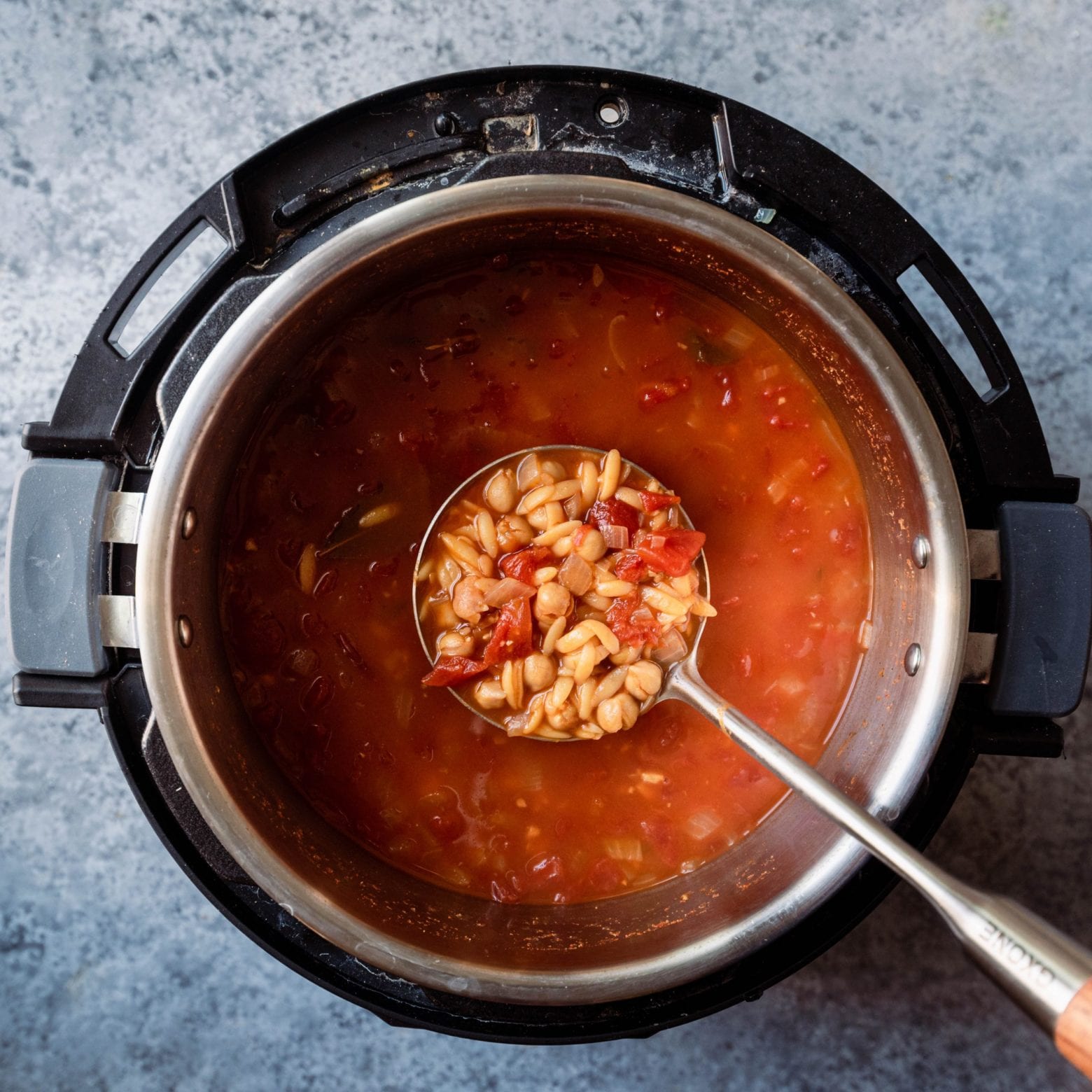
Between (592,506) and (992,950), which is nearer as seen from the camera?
(992,950)

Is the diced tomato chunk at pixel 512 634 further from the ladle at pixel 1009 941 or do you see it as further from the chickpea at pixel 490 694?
the ladle at pixel 1009 941

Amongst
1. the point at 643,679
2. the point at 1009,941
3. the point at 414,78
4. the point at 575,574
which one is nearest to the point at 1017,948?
the point at 1009,941

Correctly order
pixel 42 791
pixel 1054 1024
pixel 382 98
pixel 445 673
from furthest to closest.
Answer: pixel 42 791 → pixel 445 673 → pixel 382 98 → pixel 1054 1024

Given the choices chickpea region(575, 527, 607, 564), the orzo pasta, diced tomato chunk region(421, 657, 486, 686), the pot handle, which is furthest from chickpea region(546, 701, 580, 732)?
the pot handle

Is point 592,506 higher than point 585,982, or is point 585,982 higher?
point 592,506

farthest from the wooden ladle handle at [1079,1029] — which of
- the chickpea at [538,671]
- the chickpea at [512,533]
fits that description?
the chickpea at [512,533]

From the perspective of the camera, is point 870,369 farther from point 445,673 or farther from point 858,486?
point 445,673

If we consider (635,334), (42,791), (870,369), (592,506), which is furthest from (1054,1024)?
(42,791)
